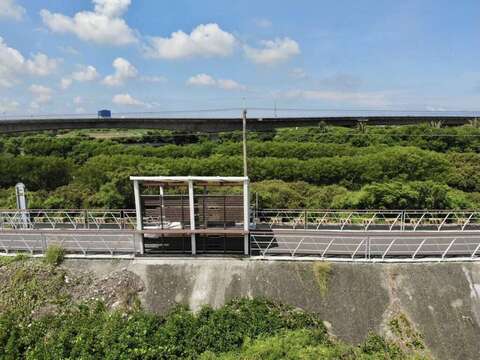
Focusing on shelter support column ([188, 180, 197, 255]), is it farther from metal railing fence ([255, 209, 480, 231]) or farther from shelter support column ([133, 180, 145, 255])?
metal railing fence ([255, 209, 480, 231])

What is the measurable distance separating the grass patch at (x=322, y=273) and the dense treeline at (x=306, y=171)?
8.78 meters

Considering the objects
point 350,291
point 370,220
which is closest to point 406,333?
point 350,291

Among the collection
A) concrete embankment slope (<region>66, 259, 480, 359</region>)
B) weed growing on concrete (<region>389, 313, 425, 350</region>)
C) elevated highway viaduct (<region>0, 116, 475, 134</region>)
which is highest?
elevated highway viaduct (<region>0, 116, 475, 134</region>)

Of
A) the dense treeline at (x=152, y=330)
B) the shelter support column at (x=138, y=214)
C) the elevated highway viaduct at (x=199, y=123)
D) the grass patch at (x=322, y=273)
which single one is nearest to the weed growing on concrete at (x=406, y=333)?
the dense treeline at (x=152, y=330)

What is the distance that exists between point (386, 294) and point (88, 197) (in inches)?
778

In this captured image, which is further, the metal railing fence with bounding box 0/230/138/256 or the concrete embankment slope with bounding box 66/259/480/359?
the metal railing fence with bounding box 0/230/138/256

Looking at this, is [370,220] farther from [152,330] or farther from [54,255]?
[54,255]

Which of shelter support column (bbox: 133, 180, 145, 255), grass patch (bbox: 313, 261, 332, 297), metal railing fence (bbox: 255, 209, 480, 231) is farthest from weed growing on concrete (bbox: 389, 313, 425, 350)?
shelter support column (bbox: 133, 180, 145, 255)

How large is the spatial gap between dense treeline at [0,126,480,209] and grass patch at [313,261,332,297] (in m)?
8.78

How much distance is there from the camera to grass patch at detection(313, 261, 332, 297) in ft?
41.7

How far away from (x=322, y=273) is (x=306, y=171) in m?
16.0

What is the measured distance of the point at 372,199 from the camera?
20812 mm

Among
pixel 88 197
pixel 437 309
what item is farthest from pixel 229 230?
pixel 88 197

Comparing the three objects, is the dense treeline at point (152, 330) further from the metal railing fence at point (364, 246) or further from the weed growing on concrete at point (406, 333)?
the metal railing fence at point (364, 246)
